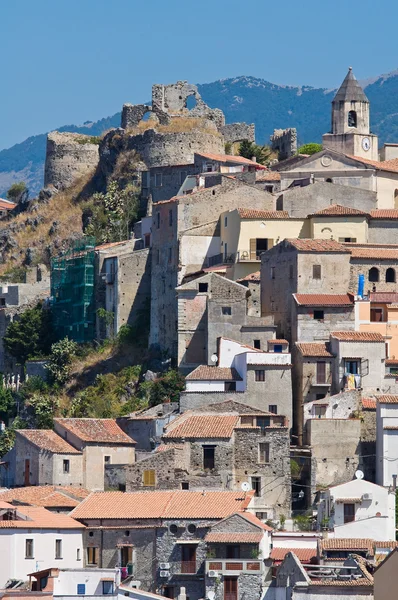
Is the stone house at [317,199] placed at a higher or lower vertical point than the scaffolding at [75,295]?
higher

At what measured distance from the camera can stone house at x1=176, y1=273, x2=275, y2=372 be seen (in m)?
65.4

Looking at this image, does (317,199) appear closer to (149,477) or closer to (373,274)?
(373,274)

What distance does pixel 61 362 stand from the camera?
A: 76.2 meters

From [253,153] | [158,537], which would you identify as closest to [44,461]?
[158,537]

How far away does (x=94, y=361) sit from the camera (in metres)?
75.2

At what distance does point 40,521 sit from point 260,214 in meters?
21.8


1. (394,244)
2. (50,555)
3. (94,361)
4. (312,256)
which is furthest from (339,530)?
(94,361)

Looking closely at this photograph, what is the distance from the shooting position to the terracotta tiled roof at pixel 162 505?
54.2 meters

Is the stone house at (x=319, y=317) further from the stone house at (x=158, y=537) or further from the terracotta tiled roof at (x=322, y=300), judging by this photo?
the stone house at (x=158, y=537)

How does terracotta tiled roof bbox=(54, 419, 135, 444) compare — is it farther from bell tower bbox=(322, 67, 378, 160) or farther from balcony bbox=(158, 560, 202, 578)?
bell tower bbox=(322, 67, 378, 160)

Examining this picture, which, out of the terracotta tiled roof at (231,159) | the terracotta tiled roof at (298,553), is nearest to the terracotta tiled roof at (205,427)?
the terracotta tiled roof at (298,553)

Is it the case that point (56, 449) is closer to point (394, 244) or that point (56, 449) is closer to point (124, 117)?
point (394, 244)

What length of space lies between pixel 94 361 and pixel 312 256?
13871 mm

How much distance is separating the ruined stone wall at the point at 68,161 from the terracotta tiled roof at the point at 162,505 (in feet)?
135
